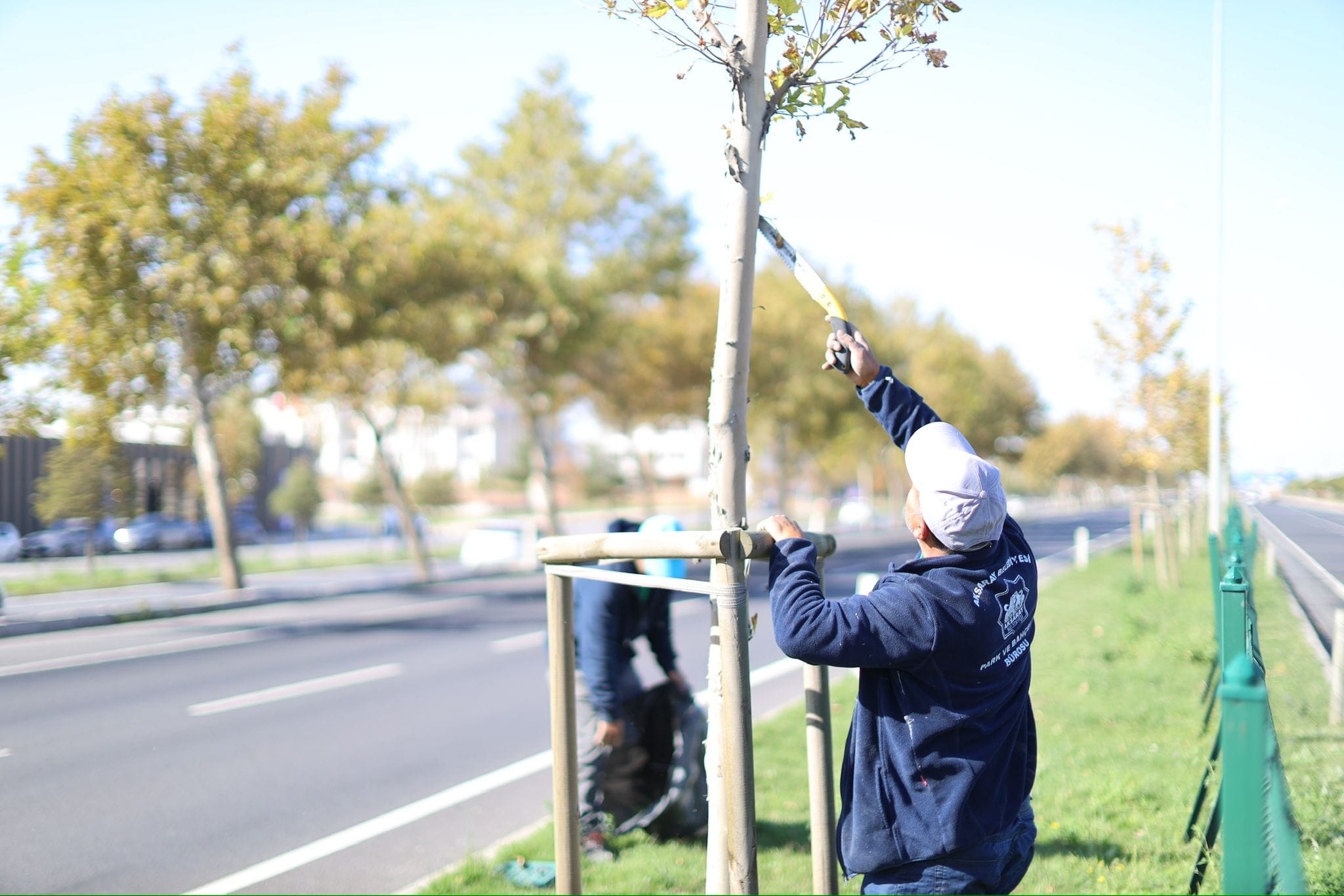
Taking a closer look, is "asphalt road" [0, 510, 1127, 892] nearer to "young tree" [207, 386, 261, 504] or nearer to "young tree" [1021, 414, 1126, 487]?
"young tree" [207, 386, 261, 504]

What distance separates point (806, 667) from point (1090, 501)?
4601 inches

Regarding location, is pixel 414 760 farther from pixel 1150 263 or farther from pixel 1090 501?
pixel 1090 501

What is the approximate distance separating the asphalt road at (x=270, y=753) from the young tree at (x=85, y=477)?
3299 mm

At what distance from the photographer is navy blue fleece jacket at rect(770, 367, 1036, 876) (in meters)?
2.35

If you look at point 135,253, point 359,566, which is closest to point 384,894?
point 135,253

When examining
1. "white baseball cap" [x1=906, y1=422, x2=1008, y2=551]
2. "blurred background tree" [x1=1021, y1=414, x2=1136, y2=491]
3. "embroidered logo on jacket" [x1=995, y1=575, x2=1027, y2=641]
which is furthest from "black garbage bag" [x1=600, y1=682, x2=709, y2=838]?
"blurred background tree" [x1=1021, y1=414, x2=1136, y2=491]

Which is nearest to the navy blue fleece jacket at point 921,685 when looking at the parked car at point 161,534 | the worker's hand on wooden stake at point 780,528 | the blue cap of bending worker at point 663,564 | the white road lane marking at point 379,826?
the worker's hand on wooden stake at point 780,528

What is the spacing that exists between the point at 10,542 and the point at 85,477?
547cm

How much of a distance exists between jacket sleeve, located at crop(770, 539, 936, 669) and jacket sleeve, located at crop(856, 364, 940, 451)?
2.61 ft

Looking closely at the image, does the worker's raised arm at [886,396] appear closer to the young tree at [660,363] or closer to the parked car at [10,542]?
the parked car at [10,542]

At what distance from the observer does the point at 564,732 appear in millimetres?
→ 3318

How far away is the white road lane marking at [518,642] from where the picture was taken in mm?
12336

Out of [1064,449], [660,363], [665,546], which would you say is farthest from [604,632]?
[1064,449]

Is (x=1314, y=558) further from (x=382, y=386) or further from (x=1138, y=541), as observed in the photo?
(x=382, y=386)
